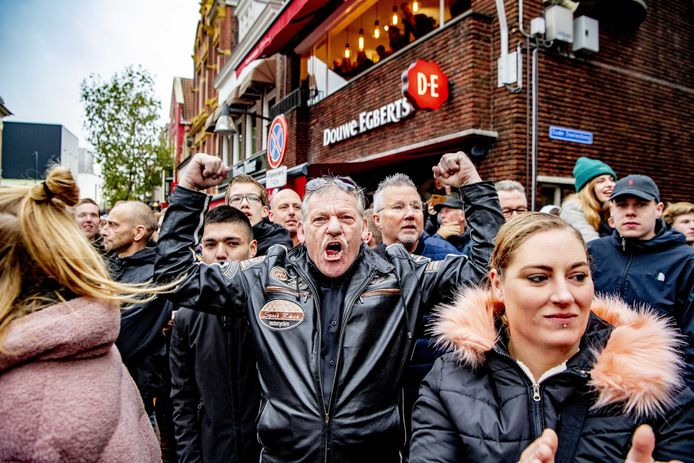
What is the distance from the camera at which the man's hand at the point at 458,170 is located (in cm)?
255

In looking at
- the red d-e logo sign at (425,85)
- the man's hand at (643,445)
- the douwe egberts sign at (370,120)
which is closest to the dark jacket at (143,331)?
→ the man's hand at (643,445)

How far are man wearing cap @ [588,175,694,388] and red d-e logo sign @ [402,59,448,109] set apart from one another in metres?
4.91

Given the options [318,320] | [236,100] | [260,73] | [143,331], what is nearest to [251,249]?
[143,331]

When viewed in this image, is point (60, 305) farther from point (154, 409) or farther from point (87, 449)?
point (154, 409)

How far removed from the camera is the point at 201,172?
2.53m

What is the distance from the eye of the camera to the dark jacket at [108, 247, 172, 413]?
3061mm

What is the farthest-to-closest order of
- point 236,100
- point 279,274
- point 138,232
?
point 236,100 → point 138,232 → point 279,274

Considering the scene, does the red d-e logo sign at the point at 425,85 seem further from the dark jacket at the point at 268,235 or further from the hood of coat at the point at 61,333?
the hood of coat at the point at 61,333

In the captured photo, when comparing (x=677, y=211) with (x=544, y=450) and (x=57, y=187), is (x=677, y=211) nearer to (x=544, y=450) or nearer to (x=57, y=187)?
(x=544, y=450)

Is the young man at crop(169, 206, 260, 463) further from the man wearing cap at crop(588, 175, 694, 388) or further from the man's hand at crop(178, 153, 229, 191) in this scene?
the man wearing cap at crop(588, 175, 694, 388)

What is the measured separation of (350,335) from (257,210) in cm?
237

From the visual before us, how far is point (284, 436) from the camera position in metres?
2.00

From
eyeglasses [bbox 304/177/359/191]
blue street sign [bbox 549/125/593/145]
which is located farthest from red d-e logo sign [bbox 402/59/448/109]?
eyeglasses [bbox 304/177/359/191]

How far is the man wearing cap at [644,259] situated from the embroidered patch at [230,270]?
232 cm
